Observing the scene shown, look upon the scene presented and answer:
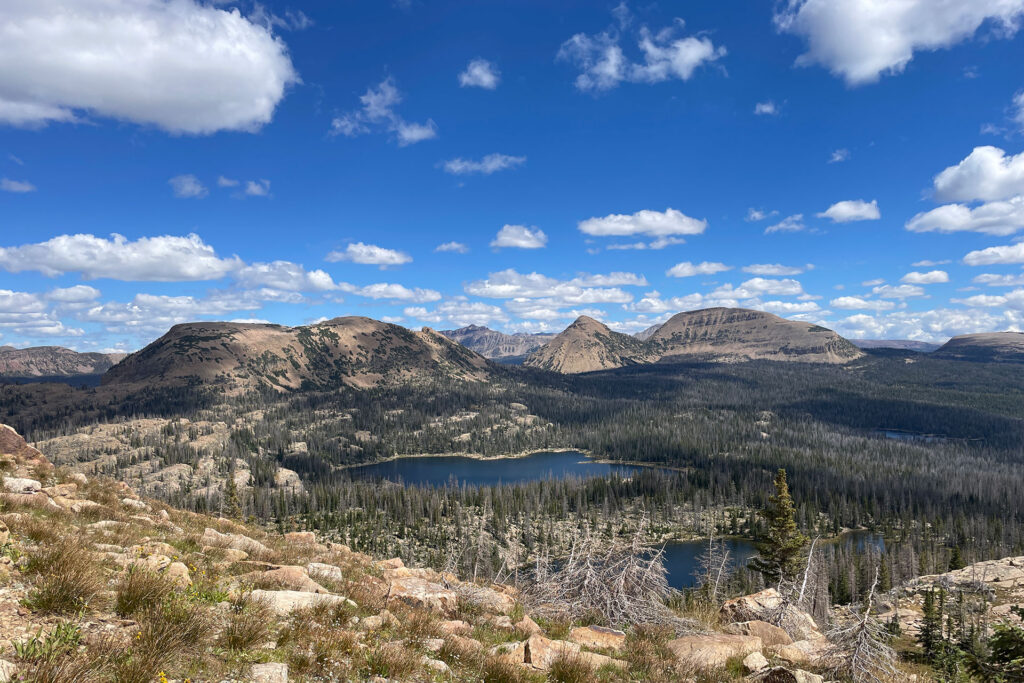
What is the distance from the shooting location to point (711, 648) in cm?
1309

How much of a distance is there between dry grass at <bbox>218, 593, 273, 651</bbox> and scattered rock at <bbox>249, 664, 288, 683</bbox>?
2.79 ft

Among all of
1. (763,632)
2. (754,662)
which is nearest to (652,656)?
(754,662)

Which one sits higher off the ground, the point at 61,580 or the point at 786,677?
the point at 61,580

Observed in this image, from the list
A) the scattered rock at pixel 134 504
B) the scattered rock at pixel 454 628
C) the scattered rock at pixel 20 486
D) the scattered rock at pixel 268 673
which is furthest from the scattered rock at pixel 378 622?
the scattered rock at pixel 134 504

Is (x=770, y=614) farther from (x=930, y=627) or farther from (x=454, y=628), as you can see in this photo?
(x=930, y=627)

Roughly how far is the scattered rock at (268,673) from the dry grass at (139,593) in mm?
2300

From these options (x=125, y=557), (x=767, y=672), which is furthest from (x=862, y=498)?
(x=125, y=557)

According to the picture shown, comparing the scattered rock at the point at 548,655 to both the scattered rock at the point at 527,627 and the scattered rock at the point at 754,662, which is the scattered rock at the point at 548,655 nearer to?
the scattered rock at the point at 527,627

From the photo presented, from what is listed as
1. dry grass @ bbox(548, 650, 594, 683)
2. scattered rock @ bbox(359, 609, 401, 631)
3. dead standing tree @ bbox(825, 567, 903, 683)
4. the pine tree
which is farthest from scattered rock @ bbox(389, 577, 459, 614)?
the pine tree

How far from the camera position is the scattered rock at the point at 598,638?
13484 mm

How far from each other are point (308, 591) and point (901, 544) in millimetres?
135882

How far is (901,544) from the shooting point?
105 meters

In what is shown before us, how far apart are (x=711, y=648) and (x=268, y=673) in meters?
11.6

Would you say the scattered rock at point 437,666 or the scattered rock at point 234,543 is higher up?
the scattered rock at point 437,666
